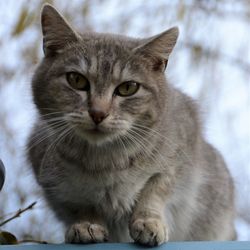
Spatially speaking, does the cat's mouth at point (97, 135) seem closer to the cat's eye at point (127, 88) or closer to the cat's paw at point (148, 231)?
the cat's eye at point (127, 88)

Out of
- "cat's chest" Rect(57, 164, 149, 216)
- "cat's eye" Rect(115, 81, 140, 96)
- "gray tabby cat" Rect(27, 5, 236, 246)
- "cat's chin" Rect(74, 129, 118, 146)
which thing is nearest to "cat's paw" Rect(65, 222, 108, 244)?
"gray tabby cat" Rect(27, 5, 236, 246)

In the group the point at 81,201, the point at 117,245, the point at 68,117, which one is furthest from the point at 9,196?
the point at 117,245

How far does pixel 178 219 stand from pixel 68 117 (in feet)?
2.10

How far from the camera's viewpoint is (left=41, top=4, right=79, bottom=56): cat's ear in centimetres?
193

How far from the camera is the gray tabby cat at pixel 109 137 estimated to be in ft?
6.04

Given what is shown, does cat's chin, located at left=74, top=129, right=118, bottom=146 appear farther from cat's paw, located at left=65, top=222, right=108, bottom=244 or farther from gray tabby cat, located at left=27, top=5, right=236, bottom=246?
cat's paw, located at left=65, top=222, right=108, bottom=244

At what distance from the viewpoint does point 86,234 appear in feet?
5.87

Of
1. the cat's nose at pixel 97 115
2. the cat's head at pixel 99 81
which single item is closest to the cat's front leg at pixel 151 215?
the cat's head at pixel 99 81

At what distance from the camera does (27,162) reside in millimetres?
2371

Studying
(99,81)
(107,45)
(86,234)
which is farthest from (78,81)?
(86,234)

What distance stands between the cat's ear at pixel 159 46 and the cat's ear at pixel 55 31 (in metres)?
0.21

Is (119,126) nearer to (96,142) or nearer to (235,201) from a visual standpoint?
(96,142)

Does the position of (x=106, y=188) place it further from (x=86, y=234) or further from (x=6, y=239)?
(x=6, y=239)

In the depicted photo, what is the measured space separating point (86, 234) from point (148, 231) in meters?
0.17
